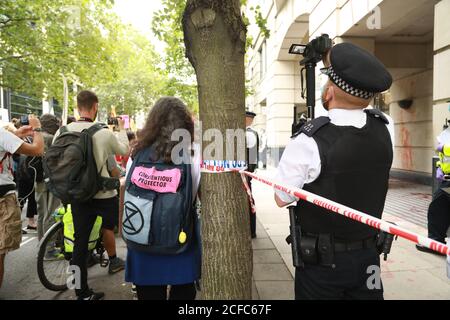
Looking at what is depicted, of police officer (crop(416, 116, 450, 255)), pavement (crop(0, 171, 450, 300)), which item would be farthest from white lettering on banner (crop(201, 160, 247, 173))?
police officer (crop(416, 116, 450, 255))

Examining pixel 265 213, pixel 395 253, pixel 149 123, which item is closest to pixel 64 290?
pixel 149 123

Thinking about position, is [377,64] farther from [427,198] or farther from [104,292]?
[427,198]

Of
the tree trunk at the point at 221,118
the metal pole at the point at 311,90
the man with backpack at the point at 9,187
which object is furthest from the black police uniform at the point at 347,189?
the man with backpack at the point at 9,187

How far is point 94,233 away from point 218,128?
2204 millimetres

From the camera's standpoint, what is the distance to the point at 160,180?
218 cm

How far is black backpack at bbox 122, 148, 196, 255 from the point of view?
2162mm

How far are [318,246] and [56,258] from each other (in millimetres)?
3715

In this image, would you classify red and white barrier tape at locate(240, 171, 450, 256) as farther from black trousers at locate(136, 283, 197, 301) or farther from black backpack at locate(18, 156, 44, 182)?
black backpack at locate(18, 156, 44, 182)

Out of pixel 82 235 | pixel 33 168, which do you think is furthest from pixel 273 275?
pixel 33 168

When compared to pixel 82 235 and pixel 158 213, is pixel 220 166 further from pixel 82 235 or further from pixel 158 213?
pixel 82 235

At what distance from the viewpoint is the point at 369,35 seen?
9273mm

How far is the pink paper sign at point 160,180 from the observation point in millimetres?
2174

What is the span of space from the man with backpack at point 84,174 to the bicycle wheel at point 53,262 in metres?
0.57

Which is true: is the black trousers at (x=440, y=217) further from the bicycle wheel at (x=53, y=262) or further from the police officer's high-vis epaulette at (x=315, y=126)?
the bicycle wheel at (x=53, y=262)
